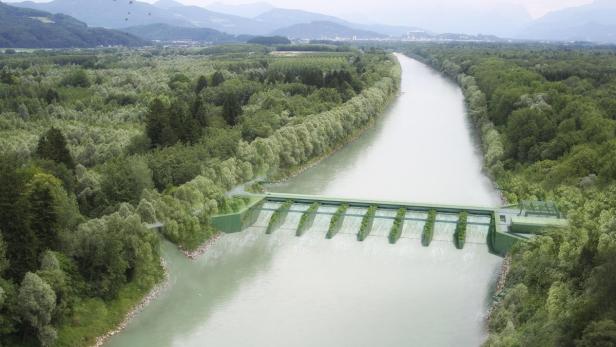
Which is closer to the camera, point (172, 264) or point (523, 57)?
point (172, 264)

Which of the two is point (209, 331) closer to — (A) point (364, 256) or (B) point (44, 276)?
(B) point (44, 276)

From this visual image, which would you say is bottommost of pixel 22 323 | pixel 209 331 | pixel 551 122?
pixel 209 331

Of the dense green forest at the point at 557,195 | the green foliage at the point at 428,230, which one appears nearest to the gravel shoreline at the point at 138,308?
the green foliage at the point at 428,230

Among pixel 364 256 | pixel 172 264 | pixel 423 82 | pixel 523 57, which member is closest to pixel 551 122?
pixel 364 256

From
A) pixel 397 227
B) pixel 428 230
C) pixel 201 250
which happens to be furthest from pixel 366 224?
pixel 201 250

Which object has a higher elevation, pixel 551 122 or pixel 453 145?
pixel 551 122

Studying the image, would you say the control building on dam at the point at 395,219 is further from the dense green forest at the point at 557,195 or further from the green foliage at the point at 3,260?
the green foliage at the point at 3,260

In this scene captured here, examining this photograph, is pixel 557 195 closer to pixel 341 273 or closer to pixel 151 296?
pixel 341 273
